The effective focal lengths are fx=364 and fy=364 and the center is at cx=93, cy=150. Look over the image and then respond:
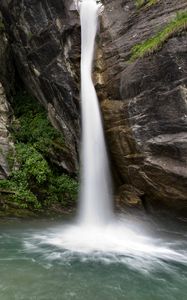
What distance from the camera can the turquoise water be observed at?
254 inches

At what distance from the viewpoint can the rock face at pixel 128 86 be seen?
9.54 meters

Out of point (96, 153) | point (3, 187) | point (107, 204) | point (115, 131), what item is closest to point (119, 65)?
point (115, 131)

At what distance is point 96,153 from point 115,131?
3.54ft

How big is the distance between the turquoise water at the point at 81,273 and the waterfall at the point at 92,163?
2.21 metres

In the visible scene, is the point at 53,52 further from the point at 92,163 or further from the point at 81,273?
the point at 81,273

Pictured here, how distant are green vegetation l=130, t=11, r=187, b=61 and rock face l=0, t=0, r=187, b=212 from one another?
0.55 ft

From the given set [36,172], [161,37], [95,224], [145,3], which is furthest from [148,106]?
[36,172]

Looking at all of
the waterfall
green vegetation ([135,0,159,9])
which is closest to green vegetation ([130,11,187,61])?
green vegetation ([135,0,159,9])

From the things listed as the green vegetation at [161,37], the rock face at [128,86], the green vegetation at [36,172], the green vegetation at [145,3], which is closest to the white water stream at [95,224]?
the rock face at [128,86]

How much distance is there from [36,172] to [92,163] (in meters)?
2.15

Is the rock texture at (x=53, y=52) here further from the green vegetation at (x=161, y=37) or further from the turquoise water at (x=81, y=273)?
the turquoise water at (x=81, y=273)

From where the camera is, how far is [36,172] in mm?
12578

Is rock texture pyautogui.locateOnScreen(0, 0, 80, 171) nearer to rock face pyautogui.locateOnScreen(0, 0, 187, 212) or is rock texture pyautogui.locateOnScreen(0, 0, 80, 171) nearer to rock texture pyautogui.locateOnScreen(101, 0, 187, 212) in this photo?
rock face pyautogui.locateOnScreen(0, 0, 187, 212)

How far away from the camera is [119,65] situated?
436 inches
